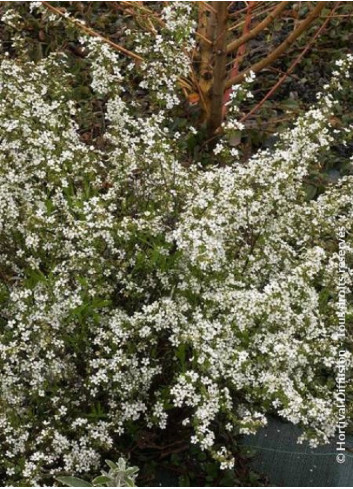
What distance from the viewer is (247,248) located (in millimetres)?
3260

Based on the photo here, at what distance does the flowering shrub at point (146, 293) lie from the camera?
2.89 m

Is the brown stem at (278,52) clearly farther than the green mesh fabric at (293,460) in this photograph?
Yes

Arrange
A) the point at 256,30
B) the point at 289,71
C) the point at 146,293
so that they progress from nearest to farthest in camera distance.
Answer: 1. the point at 146,293
2. the point at 256,30
3. the point at 289,71

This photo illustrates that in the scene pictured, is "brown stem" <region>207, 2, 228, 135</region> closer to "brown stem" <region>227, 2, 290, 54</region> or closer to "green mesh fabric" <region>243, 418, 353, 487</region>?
"brown stem" <region>227, 2, 290, 54</region>

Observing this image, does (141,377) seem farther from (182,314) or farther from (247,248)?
(247,248)

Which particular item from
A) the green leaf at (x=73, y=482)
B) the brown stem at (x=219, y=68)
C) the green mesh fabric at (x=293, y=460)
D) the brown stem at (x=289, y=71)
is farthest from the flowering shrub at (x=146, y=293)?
the brown stem at (x=289, y=71)

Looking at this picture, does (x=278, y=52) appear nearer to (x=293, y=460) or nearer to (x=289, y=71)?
(x=289, y=71)

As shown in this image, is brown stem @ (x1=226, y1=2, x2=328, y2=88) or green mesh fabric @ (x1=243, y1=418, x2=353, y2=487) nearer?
green mesh fabric @ (x1=243, y1=418, x2=353, y2=487)

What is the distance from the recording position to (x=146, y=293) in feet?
10.3

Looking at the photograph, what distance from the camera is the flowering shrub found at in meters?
2.89

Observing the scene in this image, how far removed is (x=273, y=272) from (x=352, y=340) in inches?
14.6

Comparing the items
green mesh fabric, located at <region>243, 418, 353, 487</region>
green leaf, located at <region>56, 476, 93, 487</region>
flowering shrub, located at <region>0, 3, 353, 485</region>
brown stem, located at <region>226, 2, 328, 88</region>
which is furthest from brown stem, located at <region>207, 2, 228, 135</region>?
green leaf, located at <region>56, 476, 93, 487</region>

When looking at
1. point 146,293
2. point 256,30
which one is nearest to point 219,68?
point 256,30

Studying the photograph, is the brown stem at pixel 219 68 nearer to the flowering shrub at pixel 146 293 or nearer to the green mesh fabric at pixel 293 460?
the flowering shrub at pixel 146 293
